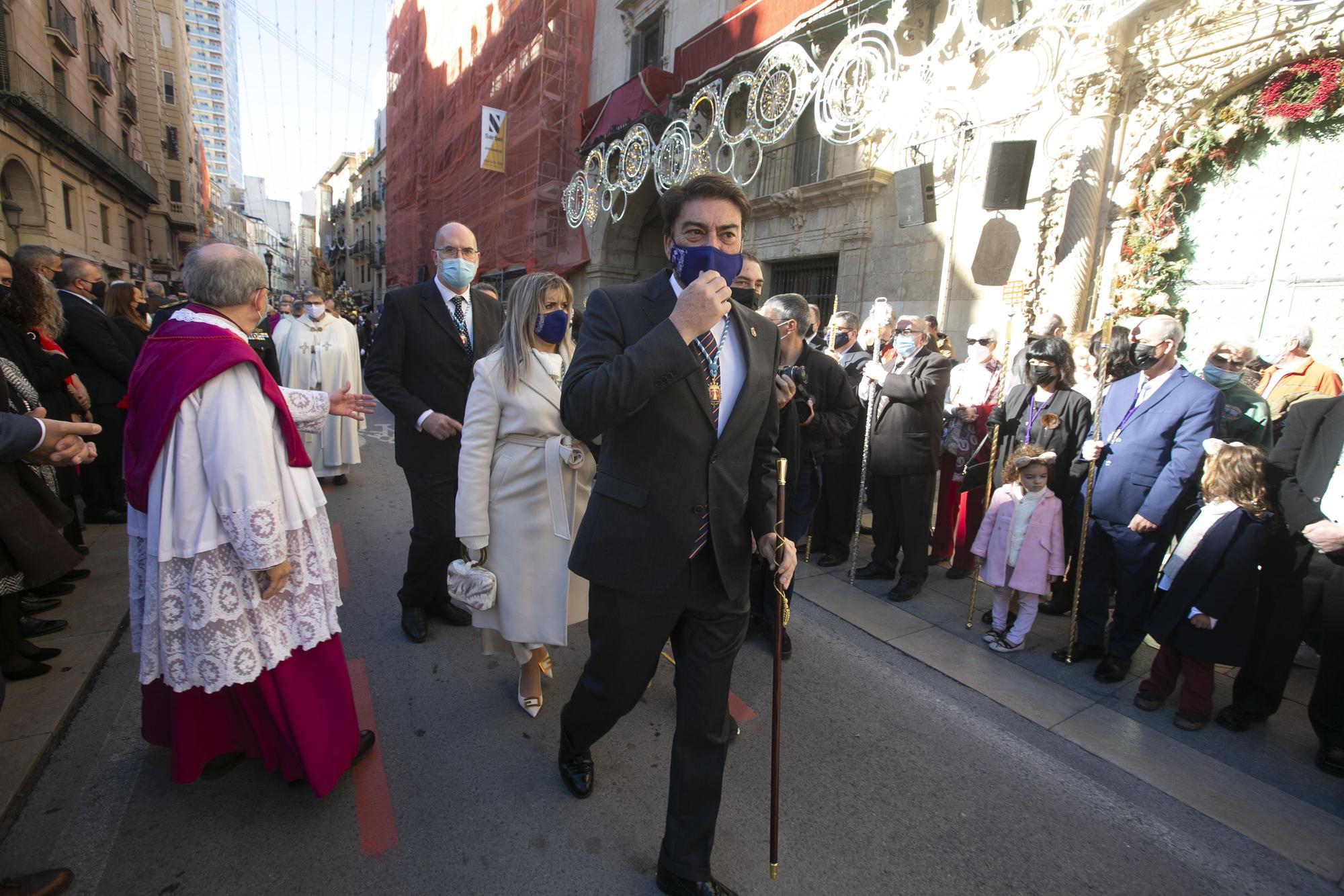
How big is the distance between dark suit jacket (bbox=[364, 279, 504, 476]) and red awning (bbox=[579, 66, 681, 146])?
11.7 metres

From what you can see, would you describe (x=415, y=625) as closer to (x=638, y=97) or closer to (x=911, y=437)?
(x=911, y=437)

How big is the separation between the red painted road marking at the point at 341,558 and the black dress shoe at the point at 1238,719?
190 inches

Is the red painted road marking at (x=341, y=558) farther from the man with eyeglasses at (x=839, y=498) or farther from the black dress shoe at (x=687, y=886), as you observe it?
the man with eyeglasses at (x=839, y=498)

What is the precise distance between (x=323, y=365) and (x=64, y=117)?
21531 millimetres

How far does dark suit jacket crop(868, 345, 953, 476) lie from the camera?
4.41 metres

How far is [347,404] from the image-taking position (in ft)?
8.50

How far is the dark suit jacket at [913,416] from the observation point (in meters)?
4.41

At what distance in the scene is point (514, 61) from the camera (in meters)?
16.0

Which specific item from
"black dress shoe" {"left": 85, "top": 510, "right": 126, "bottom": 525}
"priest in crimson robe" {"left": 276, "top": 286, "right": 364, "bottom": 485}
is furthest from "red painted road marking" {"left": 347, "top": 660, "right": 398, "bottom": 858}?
"priest in crimson robe" {"left": 276, "top": 286, "right": 364, "bottom": 485}

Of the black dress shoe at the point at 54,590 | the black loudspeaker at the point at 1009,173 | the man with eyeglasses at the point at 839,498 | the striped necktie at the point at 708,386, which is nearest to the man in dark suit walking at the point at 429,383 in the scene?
the striped necktie at the point at 708,386

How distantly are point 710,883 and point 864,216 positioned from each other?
9.67 metres

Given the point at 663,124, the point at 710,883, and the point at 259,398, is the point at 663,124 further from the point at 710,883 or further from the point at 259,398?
the point at 710,883

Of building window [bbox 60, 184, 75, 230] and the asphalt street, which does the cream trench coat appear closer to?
the asphalt street

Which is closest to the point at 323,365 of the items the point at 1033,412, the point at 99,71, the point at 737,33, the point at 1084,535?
the point at 1033,412
